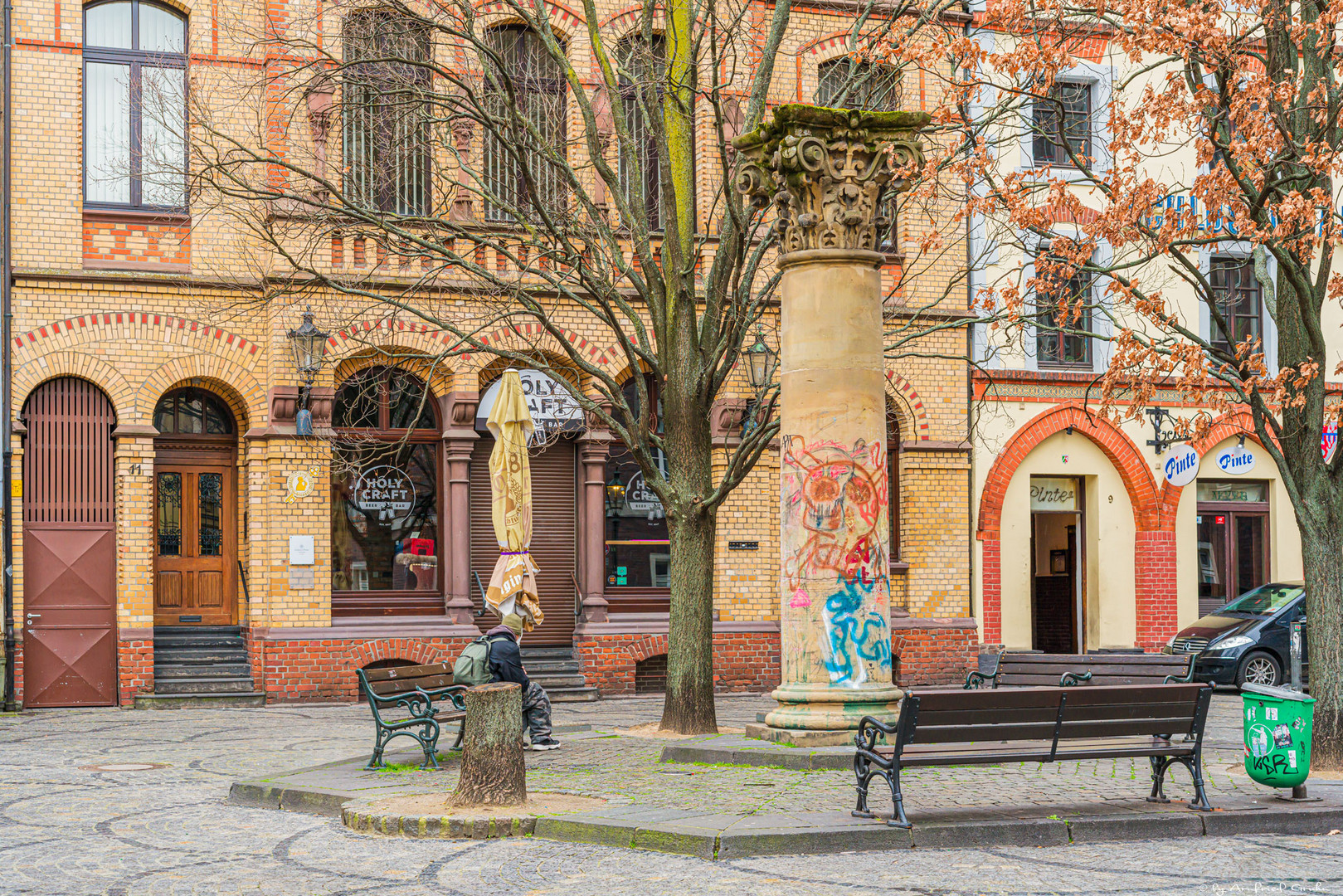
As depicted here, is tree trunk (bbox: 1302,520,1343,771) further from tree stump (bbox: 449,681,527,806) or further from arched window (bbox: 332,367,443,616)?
arched window (bbox: 332,367,443,616)

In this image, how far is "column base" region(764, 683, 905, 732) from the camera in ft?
38.8

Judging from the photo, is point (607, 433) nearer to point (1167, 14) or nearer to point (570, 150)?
point (570, 150)

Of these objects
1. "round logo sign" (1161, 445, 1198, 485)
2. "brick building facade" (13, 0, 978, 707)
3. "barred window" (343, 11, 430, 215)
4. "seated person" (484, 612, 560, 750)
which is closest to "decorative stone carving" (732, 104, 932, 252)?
"seated person" (484, 612, 560, 750)

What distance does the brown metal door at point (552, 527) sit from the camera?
21516mm

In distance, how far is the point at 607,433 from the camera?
21641mm

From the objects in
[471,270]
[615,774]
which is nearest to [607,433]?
[471,270]

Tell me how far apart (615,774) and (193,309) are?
11.3 meters

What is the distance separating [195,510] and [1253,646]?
1547cm

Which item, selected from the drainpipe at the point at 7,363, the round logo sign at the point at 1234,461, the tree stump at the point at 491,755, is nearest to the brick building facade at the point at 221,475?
the drainpipe at the point at 7,363

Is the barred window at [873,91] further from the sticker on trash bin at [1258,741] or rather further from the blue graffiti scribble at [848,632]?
the sticker on trash bin at [1258,741]

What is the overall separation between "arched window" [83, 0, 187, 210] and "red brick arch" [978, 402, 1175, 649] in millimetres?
13319

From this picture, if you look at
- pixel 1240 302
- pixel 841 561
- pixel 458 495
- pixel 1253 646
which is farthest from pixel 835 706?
pixel 1240 302

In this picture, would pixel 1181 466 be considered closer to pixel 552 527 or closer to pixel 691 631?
pixel 552 527

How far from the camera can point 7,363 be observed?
19.2 meters
